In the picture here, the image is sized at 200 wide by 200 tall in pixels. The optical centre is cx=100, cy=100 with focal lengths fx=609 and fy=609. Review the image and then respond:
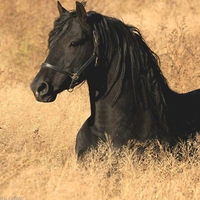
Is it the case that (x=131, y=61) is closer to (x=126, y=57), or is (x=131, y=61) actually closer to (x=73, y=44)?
(x=126, y=57)

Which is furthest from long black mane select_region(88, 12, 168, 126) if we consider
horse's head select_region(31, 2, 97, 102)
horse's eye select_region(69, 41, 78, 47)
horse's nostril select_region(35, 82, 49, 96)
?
horse's nostril select_region(35, 82, 49, 96)

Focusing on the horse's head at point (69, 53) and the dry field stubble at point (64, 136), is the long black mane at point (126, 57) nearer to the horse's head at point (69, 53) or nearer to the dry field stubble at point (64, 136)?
the horse's head at point (69, 53)

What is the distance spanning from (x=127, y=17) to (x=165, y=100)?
12.1 meters

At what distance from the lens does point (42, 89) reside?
552 centimetres

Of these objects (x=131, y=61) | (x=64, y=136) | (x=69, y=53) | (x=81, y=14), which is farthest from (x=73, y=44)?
(x=64, y=136)

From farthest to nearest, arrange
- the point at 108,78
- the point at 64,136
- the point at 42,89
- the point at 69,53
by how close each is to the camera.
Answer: the point at 64,136, the point at 108,78, the point at 69,53, the point at 42,89

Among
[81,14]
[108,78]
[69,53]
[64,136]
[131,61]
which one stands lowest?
[64,136]

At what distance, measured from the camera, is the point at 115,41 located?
5887 mm

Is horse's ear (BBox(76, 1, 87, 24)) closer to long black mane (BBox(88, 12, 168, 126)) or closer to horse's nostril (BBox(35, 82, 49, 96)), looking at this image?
long black mane (BBox(88, 12, 168, 126))

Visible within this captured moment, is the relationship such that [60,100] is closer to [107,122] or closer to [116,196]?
[107,122]

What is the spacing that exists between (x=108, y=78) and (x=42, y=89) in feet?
2.36

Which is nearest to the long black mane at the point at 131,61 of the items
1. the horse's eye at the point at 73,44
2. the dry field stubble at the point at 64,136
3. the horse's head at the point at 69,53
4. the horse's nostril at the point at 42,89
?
the horse's head at the point at 69,53

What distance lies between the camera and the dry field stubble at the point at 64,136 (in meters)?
5.20

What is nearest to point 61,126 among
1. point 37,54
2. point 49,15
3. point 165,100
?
point 165,100
